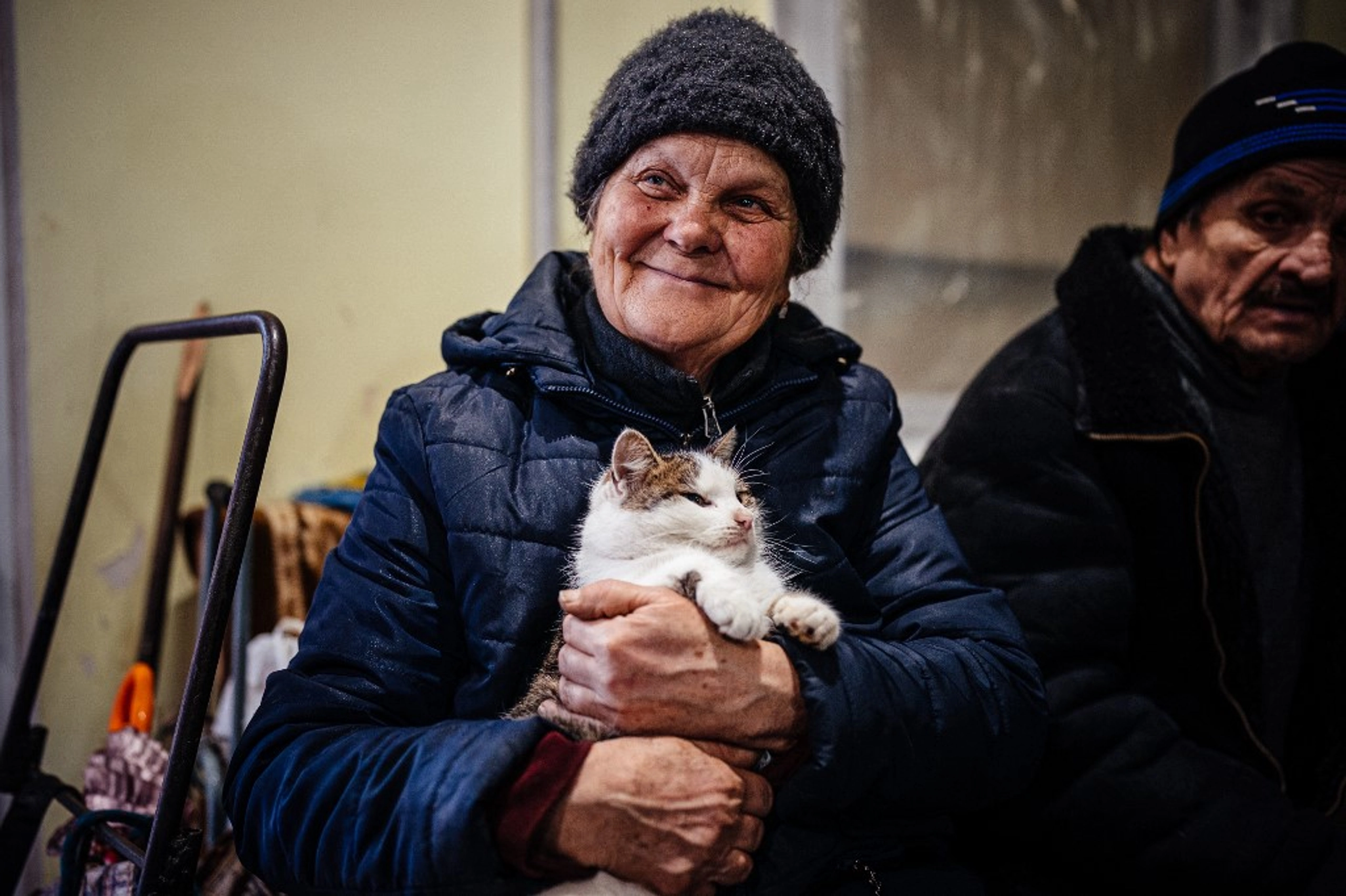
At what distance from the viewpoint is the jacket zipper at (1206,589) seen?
1432 millimetres

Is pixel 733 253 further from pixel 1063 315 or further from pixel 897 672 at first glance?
pixel 1063 315

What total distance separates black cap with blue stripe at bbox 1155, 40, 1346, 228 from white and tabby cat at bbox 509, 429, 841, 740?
3.46 feet

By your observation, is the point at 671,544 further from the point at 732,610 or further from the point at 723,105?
the point at 723,105

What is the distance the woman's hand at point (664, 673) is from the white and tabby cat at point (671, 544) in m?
0.03

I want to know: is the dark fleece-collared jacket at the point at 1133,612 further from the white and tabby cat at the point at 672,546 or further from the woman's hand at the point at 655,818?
the woman's hand at the point at 655,818

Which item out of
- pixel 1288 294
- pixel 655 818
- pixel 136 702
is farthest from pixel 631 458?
pixel 1288 294

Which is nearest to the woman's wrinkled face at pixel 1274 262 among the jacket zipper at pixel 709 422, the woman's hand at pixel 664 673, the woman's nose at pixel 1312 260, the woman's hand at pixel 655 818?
the woman's nose at pixel 1312 260

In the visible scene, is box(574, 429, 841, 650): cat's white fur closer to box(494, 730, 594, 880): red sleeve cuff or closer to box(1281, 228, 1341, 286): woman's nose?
box(494, 730, 594, 880): red sleeve cuff

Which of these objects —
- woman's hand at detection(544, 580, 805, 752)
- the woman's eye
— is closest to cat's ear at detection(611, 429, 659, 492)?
woman's hand at detection(544, 580, 805, 752)

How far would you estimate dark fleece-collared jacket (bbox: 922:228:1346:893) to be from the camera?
132 centimetres

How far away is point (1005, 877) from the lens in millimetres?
1383

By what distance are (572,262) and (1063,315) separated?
83cm

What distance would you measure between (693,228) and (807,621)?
0.48m

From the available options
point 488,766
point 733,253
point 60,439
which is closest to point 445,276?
point 60,439
